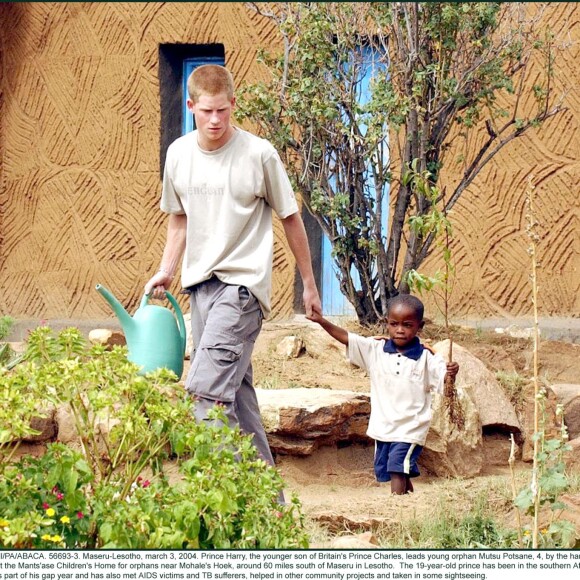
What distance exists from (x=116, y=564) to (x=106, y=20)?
750 cm

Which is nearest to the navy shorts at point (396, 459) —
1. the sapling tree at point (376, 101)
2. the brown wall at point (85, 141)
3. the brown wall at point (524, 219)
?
the sapling tree at point (376, 101)

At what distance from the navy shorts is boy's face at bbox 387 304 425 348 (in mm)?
481

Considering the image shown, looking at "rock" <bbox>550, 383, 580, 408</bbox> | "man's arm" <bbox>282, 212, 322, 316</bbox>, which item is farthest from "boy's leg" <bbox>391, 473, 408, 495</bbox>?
"rock" <bbox>550, 383, 580, 408</bbox>

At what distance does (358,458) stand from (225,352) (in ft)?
6.44

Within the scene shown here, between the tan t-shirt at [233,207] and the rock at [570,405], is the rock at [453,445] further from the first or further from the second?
the tan t-shirt at [233,207]

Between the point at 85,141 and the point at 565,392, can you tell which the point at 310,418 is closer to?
the point at 565,392

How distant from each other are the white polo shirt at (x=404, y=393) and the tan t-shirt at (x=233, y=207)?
3.28ft

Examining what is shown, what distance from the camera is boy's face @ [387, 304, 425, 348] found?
5.06 meters

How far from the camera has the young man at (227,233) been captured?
4.12m

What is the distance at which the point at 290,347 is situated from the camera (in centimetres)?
681

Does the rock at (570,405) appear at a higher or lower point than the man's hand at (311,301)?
lower

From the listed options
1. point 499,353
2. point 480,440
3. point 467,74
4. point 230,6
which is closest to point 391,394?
point 480,440

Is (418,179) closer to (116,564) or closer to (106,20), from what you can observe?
(116,564)

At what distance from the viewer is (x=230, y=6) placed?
9.00m
